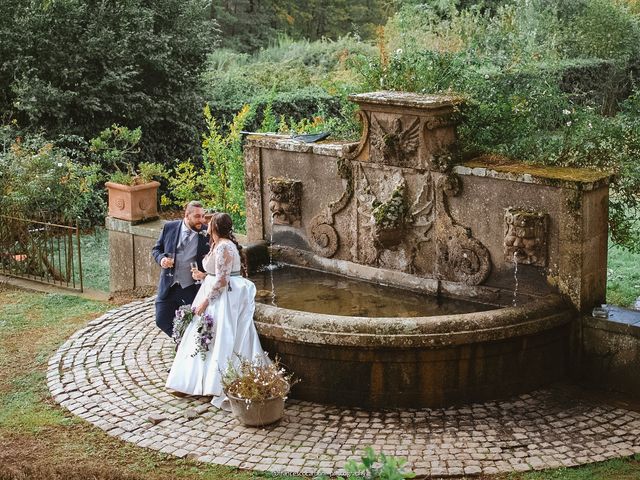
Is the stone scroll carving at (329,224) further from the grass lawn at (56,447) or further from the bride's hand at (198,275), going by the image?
the grass lawn at (56,447)

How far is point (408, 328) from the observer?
879 cm

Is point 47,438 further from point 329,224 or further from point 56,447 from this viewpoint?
point 329,224

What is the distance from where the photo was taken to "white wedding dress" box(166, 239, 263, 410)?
30.6ft

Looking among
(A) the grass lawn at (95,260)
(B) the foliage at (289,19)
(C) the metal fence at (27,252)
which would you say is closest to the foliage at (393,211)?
(A) the grass lawn at (95,260)

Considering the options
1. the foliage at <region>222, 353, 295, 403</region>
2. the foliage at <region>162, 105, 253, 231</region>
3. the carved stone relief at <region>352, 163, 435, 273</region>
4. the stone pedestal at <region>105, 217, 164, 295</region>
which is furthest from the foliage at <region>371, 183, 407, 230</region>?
the foliage at <region>162, 105, 253, 231</region>

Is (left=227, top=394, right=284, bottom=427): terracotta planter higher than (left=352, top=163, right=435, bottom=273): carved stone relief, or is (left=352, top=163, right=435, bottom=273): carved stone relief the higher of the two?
(left=352, top=163, right=435, bottom=273): carved stone relief

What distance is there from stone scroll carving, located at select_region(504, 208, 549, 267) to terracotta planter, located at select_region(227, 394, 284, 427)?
2773 millimetres

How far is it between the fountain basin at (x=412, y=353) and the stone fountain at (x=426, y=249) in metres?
0.01

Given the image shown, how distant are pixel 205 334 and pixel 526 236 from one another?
3.17m

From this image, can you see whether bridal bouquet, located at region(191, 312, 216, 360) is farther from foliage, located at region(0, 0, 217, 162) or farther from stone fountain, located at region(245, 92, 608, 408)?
foliage, located at region(0, 0, 217, 162)

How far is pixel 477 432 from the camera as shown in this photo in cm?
852

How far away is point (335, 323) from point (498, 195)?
7.42ft

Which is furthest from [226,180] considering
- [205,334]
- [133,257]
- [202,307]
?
[205,334]

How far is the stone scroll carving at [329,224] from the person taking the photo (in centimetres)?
1114
